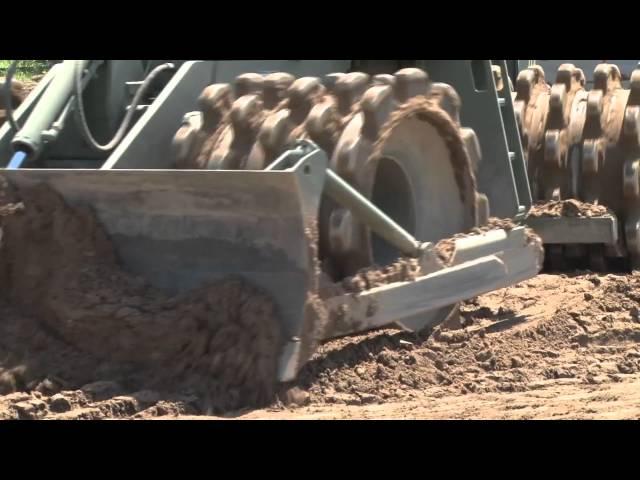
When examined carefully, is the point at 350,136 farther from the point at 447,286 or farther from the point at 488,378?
the point at 488,378

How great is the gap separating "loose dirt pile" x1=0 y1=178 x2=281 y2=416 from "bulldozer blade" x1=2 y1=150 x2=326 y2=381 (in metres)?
0.06

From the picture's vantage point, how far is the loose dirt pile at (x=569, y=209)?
7484mm

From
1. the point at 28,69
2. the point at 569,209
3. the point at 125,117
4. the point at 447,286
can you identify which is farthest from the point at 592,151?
the point at 28,69

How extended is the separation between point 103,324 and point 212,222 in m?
0.59

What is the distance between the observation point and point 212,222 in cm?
488

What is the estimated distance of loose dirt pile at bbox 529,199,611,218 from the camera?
748 centimetres

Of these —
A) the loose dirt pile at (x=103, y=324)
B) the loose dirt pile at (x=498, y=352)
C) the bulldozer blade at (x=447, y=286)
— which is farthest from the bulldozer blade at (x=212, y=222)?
the loose dirt pile at (x=498, y=352)

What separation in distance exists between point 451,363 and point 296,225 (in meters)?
1.25

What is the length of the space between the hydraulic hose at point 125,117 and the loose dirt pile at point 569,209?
264 cm

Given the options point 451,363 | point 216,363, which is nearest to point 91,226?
point 216,363

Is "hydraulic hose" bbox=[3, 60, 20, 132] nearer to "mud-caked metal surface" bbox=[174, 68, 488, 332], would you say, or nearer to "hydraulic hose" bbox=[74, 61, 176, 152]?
"hydraulic hose" bbox=[74, 61, 176, 152]

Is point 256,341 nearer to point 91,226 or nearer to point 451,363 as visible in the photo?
point 91,226

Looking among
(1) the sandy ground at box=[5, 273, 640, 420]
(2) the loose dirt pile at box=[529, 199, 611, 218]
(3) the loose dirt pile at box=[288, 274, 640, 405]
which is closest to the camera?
(1) the sandy ground at box=[5, 273, 640, 420]

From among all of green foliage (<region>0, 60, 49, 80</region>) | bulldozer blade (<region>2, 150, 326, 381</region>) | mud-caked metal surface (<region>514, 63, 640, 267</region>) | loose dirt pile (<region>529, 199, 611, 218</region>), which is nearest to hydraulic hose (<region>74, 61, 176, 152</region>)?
bulldozer blade (<region>2, 150, 326, 381</region>)
